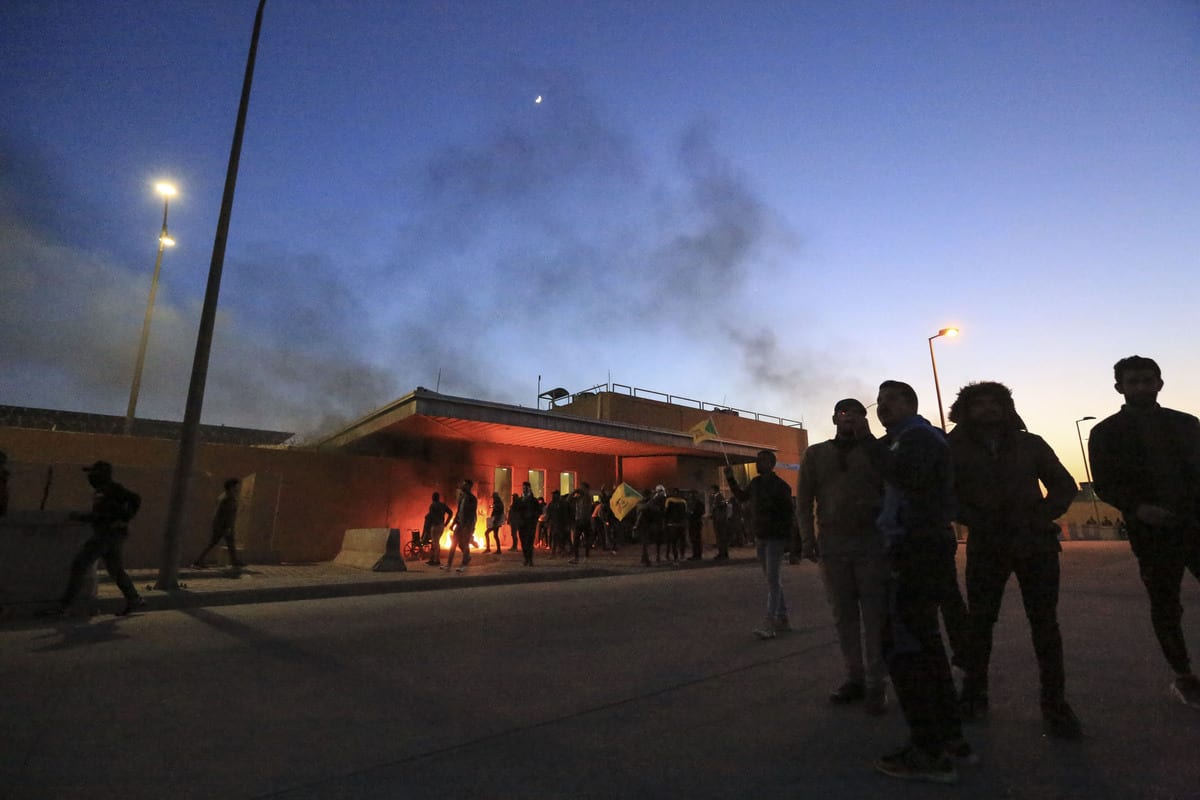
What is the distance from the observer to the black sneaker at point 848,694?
3.56 m

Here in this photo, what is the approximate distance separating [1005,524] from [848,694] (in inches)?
52.1

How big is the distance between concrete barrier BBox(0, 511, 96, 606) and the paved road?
0.83 metres

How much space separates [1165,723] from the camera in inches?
123

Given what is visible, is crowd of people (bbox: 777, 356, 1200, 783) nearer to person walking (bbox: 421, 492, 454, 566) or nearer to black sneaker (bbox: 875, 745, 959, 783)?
black sneaker (bbox: 875, 745, 959, 783)

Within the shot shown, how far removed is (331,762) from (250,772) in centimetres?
33

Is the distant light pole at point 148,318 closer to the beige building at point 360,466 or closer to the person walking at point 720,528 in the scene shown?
the beige building at point 360,466

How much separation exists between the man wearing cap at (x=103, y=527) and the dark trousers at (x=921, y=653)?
7.87 meters

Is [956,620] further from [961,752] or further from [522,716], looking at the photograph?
[522,716]

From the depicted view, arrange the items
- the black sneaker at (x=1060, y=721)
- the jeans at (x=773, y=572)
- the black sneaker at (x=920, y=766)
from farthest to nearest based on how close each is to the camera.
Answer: the jeans at (x=773, y=572)
the black sneaker at (x=1060, y=721)
the black sneaker at (x=920, y=766)

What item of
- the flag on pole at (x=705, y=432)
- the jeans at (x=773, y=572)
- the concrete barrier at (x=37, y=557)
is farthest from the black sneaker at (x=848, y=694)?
the flag on pole at (x=705, y=432)

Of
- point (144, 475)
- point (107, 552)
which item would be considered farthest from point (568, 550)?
point (107, 552)

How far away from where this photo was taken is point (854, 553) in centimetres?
369

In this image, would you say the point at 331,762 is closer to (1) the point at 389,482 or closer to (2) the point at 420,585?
(2) the point at 420,585

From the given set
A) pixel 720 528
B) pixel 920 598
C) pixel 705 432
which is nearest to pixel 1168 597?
pixel 920 598
